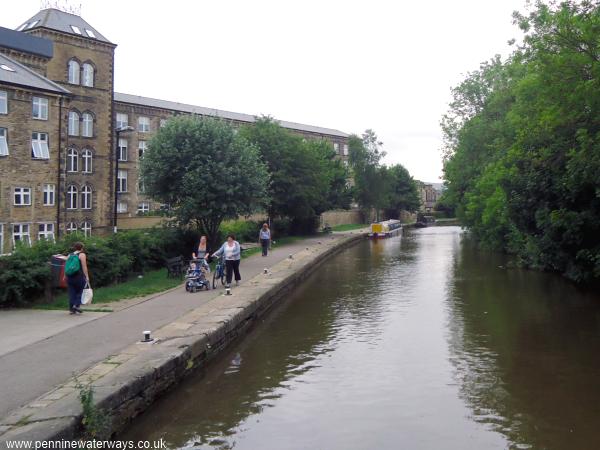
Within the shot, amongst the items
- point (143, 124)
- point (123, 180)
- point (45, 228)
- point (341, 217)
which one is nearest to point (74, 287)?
point (45, 228)

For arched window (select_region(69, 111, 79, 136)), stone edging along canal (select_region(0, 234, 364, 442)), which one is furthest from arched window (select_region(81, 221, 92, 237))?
stone edging along canal (select_region(0, 234, 364, 442))

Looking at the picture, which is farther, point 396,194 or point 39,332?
point 396,194

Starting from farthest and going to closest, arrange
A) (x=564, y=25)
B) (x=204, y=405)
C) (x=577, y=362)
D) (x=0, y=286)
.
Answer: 1. (x=564, y=25)
2. (x=0, y=286)
3. (x=577, y=362)
4. (x=204, y=405)

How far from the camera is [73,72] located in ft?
123

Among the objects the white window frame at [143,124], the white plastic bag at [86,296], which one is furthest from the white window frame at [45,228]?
the white plastic bag at [86,296]

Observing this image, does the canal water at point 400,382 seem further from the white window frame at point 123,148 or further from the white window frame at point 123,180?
the white window frame at point 123,148

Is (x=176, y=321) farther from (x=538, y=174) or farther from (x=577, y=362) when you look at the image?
(x=538, y=174)

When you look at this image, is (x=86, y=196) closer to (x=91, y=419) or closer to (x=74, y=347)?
(x=74, y=347)

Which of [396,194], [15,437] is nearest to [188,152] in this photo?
[15,437]

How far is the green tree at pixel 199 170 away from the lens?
845 inches

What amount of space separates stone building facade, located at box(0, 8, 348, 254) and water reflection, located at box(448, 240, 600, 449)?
606 inches

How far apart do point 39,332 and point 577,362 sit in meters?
9.21

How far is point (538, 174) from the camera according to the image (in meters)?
18.6

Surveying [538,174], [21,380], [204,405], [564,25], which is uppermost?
[564,25]
